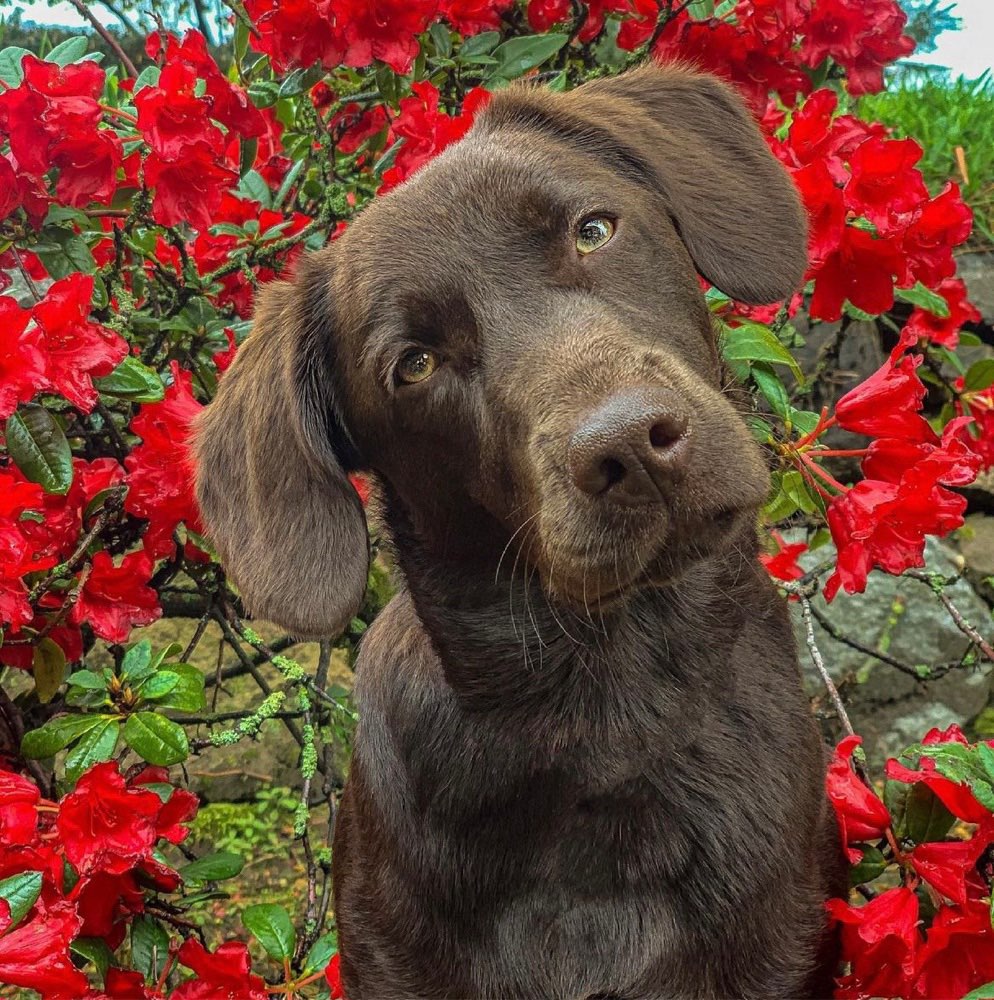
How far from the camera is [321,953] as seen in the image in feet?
7.93

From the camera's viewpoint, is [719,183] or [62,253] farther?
[62,253]

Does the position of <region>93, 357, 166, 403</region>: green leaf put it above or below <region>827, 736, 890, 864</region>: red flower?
above

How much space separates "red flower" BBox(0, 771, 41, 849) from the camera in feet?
6.23

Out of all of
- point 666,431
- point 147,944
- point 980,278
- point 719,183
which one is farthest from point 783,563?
point 980,278

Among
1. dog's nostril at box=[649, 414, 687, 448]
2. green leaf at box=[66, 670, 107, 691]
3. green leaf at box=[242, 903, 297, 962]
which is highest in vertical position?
dog's nostril at box=[649, 414, 687, 448]

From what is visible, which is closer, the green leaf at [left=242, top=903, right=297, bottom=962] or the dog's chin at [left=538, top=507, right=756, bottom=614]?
the dog's chin at [left=538, top=507, right=756, bottom=614]

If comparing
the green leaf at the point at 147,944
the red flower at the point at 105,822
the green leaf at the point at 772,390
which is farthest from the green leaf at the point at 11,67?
the green leaf at the point at 147,944

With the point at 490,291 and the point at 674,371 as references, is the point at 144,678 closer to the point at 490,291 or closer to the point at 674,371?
the point at 490,291

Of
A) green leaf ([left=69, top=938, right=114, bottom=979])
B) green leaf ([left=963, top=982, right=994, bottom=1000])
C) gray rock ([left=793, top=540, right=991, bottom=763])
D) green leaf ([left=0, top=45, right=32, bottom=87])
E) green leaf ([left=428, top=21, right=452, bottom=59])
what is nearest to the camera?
green leaf ([left=963, top=982, right=994, bottom=1000])

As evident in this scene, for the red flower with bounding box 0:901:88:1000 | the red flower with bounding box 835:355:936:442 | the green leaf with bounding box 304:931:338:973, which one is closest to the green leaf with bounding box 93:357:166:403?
the red flower with bounding box 0:901:88:1000

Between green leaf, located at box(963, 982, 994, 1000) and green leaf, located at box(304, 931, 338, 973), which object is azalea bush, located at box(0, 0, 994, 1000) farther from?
green leaf, located at box(963, 982, 994, 1000)

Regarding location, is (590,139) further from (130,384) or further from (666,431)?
(130,384)

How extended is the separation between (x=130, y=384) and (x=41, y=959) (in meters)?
1.06

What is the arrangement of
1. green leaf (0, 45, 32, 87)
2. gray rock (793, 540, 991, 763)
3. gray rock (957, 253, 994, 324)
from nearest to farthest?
green leaf (0, 45, 32, 87), gray rock (793, 540, 991, 763), gray rock (957, 253, 994, 324)
